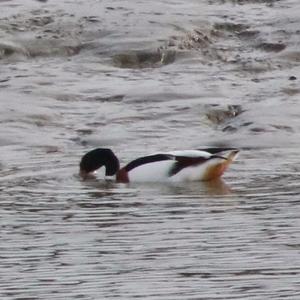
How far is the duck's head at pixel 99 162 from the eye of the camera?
35.9 ft

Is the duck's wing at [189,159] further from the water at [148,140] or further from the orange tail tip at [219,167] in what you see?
the water at [148,140]

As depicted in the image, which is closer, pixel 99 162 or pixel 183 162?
pixel 183 162

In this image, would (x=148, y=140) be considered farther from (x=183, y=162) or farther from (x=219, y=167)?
(x=219, y=167)

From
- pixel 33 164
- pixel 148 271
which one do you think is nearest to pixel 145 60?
pixel 33 164

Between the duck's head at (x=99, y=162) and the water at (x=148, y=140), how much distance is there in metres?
0.08

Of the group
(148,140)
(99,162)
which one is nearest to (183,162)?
(99,162)

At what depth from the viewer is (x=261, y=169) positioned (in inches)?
424

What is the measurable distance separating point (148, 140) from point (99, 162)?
1352mm

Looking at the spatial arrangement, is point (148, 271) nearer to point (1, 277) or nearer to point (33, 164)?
point (1, 277)

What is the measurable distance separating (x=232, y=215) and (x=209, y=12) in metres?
8.22

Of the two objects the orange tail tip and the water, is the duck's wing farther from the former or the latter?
the water

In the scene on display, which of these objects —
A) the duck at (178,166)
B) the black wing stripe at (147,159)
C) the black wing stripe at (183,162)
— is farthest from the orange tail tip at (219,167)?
the black wing stripe at (147,159)

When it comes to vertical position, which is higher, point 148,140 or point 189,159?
point 189,159

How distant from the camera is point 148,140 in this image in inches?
485
